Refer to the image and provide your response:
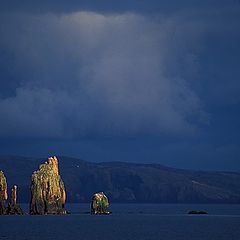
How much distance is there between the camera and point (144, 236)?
198 metres

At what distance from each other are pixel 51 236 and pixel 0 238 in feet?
39.8

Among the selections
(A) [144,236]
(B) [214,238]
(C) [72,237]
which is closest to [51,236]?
(C) [72,237]

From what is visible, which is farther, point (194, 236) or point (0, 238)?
point (194, 236)

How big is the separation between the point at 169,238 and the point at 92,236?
17.7 m

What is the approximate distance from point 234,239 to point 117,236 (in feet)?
90.1

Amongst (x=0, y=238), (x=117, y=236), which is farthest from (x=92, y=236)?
(x=0, y=238)

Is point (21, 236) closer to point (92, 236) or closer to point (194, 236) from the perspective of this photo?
point (92, 236)

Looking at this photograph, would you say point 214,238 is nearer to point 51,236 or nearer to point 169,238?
point 169,238

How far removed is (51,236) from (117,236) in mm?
15660

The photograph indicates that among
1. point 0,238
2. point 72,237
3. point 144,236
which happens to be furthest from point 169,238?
point 0,238

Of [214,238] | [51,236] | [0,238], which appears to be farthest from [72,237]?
[214,238]

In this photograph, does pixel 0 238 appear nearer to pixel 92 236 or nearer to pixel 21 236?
pixel 21 236

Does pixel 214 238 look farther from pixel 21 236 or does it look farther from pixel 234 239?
pixel 21 236

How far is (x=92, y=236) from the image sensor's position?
19638cm
